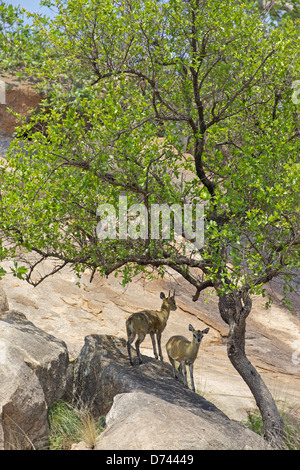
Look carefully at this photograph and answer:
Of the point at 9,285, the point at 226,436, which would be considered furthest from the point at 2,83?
the point at 226,436

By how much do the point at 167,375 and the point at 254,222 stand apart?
449 centimetres

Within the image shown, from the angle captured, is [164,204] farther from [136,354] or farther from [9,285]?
[9,285]

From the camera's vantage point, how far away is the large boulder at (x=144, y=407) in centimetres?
809

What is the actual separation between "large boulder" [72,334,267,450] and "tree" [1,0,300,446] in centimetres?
196

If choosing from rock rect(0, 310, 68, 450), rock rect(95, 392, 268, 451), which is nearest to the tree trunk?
rock rect(95, 392, 268, 451)

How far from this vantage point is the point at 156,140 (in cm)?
1205

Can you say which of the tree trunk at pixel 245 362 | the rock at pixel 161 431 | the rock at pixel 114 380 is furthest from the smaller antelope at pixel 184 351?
the rock at pixel 161 431

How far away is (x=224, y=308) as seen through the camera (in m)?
12.9

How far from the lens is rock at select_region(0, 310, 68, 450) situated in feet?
30.5

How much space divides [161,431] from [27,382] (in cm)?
309

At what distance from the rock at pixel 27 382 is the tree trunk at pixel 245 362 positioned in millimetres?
4048

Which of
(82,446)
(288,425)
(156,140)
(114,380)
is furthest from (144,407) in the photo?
(156,140)

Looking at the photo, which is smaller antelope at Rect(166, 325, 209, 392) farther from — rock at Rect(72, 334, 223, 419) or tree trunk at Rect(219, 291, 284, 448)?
tree trunk at Rect(219, 291, 284, 448)

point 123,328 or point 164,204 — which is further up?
point 164,204
